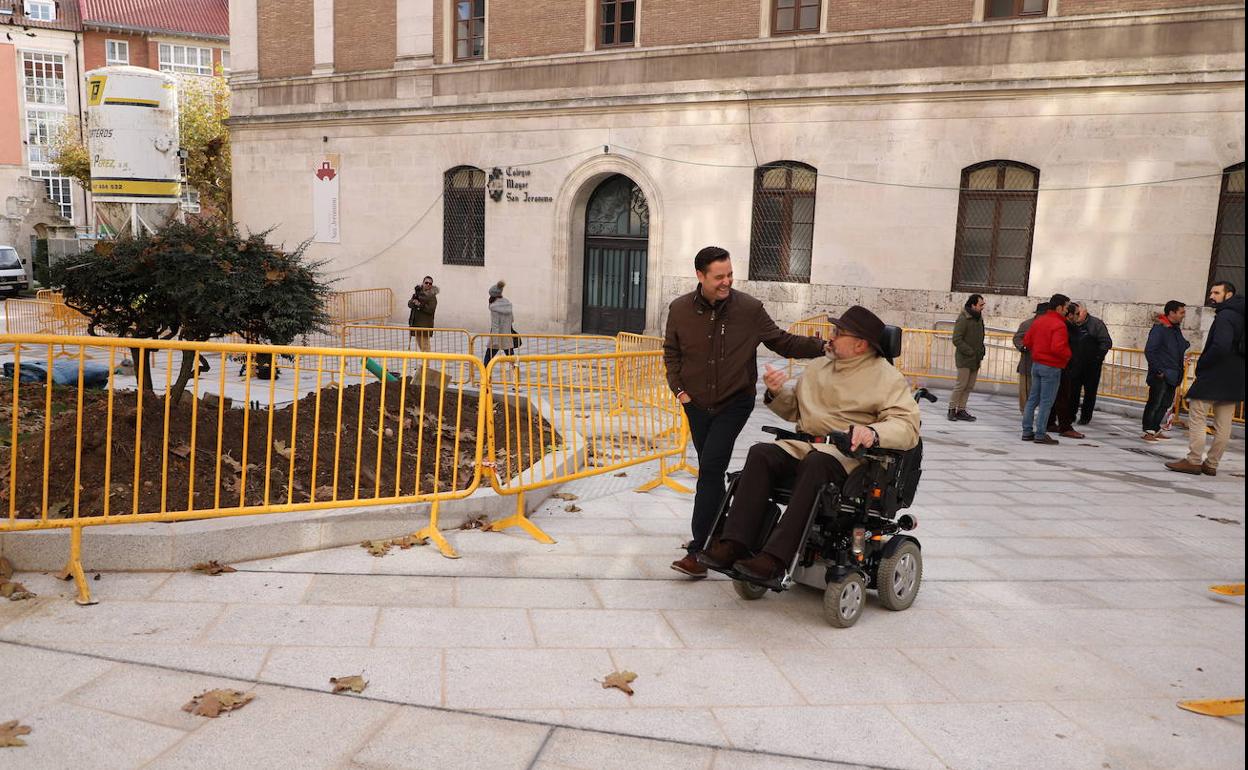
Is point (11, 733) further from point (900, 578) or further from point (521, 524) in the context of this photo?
point (900, 578)

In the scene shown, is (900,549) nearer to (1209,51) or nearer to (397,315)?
(1209,51)

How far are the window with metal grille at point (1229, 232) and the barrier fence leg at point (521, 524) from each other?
1413 cm

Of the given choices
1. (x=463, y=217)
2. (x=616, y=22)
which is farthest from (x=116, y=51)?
(x=616, y=22)

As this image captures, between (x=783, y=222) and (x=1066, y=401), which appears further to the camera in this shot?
(x=783, y=222)

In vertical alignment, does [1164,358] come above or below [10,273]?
above

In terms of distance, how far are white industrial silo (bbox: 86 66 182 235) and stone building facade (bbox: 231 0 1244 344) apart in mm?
4264

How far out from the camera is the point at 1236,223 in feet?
50.6

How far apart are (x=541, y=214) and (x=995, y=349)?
10.7 m

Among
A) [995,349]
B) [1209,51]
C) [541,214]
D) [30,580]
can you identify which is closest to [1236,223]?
[1209,51]

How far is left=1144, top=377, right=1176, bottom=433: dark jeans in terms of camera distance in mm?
11398

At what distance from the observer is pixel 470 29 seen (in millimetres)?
22188

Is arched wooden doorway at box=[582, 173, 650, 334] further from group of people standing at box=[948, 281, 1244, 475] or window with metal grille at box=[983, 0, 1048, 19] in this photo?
group of people standing at box=[948, 281, 1244, 475]

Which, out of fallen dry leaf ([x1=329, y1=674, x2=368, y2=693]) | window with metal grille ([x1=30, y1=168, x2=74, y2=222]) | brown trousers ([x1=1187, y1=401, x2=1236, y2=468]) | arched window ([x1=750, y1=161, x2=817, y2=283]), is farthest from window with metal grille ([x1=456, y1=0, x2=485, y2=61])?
window with metal grille ([x1=30, y1=168, x2=74, y2=222])

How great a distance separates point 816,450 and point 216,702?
2916 millimetres
